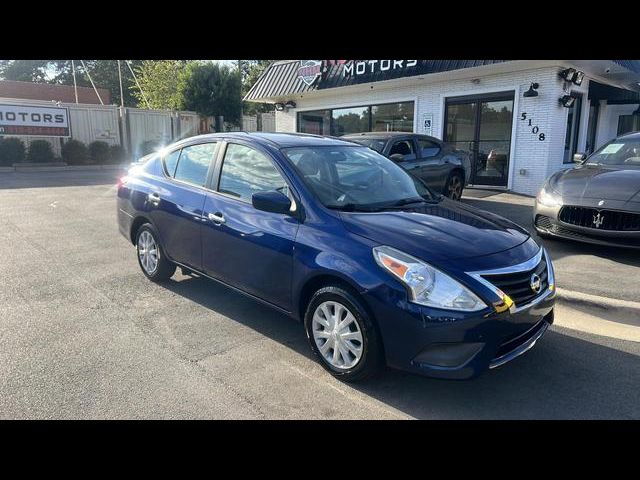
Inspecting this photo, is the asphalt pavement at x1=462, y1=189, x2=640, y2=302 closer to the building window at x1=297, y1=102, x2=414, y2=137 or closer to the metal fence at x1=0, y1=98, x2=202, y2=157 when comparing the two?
the building window at x1=297, y1=102, x2=414, y2=137

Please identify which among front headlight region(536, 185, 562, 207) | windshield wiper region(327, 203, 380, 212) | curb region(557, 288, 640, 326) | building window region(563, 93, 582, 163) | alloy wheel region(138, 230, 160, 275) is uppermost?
building window region(563, 93, 582, 163)

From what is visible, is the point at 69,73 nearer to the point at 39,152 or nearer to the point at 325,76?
the point at 39,152

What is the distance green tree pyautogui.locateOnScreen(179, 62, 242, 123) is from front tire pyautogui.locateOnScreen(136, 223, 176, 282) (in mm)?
24591

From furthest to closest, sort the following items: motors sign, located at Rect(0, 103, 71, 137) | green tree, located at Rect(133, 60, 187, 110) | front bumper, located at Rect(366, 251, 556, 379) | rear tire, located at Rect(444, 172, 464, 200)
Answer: green tree, located at Rect(133, 60, 187, 110)
motors sign, located at Rect(0, 103, 71, 137)
rear tire, located at Rect(444, 172, 464, 200)
front bumper, located at Rect(366, 251, 556, 379)

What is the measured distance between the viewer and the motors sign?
2047cm

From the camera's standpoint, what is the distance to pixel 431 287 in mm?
2824

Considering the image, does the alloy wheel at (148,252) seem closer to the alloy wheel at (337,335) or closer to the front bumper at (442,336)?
the alloy wheel at (337,335)

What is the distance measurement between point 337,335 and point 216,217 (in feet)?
5.21

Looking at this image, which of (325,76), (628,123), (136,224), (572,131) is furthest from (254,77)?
(136,224)

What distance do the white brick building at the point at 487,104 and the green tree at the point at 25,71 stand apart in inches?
2300

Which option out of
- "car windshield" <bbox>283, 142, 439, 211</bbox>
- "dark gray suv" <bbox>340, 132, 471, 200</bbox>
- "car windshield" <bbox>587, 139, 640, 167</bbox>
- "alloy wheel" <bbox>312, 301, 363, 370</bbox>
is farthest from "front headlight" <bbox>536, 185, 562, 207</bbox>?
"alloy wheel" <bbox>312, 301, 363, 370</bbox>

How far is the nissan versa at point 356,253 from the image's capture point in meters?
2.82

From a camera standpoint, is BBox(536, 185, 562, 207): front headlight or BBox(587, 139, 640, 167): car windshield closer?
BBox(536, 185, 562, 207): front headlight

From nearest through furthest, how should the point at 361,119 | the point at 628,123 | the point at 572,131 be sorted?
the point at 572,131, the point at 361,119, the point at 628,123
